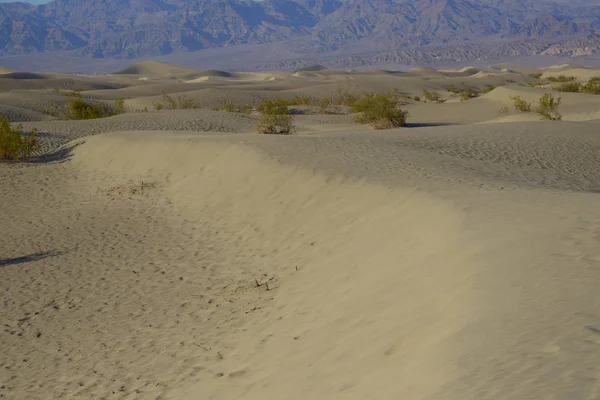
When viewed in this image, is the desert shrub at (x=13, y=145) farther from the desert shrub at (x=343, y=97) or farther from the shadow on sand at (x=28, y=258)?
the desert shrub at (x=343, y=97)

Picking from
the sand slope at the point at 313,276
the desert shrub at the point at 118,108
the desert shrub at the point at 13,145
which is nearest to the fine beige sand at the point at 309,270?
the sand slope at the point at 313,276

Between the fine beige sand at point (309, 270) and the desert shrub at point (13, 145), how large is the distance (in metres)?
1.68

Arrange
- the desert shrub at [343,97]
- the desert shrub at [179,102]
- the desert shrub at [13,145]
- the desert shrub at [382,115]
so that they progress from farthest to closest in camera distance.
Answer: the desert shrub at [343,97] < the desert shrub at [179,102] < the desert shrub at [382,115] < the desert shrub at [13,145]

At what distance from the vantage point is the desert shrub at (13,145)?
1953 cm

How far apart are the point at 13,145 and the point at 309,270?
45.7 feet

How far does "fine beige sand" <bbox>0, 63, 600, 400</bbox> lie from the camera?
206 inches

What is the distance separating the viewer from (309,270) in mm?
9211

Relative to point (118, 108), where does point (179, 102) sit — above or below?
above

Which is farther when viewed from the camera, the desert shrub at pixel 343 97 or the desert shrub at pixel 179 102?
the desert shrub at pixel 343 97

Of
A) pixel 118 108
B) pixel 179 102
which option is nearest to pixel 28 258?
pixel 118 108

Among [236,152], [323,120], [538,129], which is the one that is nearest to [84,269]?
[236,152]

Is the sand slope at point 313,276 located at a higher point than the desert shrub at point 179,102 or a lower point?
lower

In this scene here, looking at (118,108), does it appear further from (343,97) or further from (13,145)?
(13,145)

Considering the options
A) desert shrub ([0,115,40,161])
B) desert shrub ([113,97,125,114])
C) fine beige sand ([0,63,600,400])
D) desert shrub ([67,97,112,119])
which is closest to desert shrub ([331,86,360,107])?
desert shrub ([113,97,125,114])
